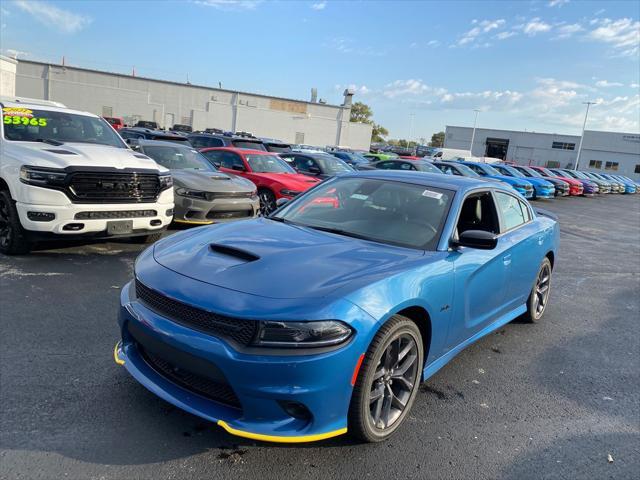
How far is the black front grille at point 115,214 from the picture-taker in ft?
18.8

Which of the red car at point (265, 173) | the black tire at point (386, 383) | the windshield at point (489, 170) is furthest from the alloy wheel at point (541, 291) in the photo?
the windshield at point (489, 170)

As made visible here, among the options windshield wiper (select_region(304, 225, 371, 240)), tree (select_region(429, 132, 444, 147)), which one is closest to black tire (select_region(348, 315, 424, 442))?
windshield wiper (select_region(304, 225, 371, 240))

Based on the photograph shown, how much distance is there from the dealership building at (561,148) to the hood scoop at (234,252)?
76.2 meters

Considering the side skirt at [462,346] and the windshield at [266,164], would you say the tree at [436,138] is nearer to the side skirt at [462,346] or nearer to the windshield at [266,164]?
the windshield at [266,164]

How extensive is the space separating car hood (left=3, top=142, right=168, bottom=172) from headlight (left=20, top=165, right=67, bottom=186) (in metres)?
0.06

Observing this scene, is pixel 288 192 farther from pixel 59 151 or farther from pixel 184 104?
pixel 184 104

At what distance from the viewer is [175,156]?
919cm

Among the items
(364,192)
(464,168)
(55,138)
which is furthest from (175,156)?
(464,168)

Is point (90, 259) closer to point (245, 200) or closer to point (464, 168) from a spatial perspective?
point (245, 200)

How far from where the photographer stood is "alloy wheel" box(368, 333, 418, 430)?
109 inches

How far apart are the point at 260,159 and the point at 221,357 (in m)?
9.06

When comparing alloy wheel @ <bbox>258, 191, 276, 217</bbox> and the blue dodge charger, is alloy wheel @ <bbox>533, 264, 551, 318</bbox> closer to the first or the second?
the blue dodge charger

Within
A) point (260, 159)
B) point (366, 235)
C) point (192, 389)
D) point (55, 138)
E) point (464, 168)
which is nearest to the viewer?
point (192, 389)

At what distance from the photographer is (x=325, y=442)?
2.79 metres
